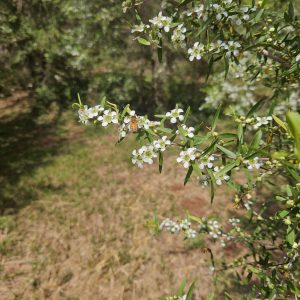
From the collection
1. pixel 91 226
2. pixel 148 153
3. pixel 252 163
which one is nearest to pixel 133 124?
pixel 148 153

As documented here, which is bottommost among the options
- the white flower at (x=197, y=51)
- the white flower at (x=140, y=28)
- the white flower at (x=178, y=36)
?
the white flower at (x=197, y=51)

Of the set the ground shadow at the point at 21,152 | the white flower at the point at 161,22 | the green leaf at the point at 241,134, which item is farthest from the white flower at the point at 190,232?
the ground shadow at the point at 21,152

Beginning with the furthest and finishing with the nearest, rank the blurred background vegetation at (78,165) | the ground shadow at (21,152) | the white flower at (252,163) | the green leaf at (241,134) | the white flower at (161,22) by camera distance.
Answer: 1. the ground shadow at (21,152)
2. the blurred background vegetation at (78,165)
3. the white flower at (161,22)
4. the green leaf at (241,134)
5. the white flower at (252,163)

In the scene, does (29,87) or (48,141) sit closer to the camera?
(48,141)

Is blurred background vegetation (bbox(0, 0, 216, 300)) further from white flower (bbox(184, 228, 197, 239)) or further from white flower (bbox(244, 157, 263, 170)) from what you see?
white flower (bbox(244, 157, 263, 170))

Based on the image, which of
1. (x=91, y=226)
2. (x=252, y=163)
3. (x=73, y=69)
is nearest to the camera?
(x=252, y=163)

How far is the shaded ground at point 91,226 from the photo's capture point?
200 inches

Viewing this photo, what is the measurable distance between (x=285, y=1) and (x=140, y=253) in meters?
4.43

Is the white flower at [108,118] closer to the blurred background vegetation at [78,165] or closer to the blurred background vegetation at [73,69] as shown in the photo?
the blurred background vegetation at [78,165]

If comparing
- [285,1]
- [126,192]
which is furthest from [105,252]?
[285,1]

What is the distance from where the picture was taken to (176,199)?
676 centimetres

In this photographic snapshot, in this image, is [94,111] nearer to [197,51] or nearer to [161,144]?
[161,144]

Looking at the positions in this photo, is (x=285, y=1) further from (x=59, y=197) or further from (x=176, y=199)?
(x=59, y=197)

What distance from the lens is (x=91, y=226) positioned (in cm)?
605
